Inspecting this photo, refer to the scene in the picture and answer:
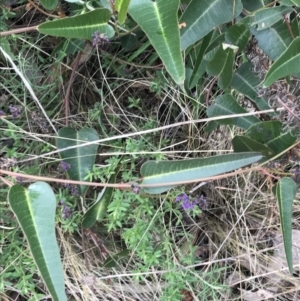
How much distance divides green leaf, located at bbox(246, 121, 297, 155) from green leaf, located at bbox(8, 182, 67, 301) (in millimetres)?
345

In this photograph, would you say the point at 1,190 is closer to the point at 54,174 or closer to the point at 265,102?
the point at 54,174

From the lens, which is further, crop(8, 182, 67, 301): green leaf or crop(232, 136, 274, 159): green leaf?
crop(232, 136, 274, 159): green leaf

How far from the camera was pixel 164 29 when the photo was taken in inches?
25.1

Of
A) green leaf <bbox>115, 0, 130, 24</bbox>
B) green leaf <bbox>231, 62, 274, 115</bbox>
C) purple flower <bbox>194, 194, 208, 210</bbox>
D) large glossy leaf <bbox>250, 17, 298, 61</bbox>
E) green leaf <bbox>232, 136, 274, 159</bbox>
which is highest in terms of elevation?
green leaf <bbox>115, 0, 130, 24</bbox>

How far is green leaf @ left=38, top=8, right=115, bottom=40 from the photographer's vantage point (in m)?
0.66

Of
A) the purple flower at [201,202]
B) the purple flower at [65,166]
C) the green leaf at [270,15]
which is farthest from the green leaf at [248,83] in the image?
the purple flower at [65,166]

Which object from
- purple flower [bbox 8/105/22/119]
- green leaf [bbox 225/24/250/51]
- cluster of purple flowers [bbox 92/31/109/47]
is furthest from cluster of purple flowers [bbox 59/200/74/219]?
green leaf [bbox 225/24/250/51]

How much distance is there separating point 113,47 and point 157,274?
0.48m

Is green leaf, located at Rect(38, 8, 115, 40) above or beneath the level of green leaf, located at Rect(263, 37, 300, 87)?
above

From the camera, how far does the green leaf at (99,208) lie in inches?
32.5

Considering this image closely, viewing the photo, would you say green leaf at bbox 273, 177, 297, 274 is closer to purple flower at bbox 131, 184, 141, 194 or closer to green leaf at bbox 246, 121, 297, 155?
green leaf at bbox 246, 121, 297, 155

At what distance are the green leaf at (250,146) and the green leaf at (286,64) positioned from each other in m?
0.13

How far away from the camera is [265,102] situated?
832 mm

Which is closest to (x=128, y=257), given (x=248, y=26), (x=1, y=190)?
(x=1, y=190)
